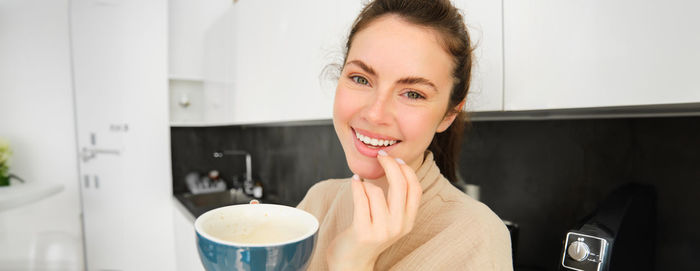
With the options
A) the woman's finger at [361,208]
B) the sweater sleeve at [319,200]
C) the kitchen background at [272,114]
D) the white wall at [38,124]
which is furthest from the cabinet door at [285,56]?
the white wall at [38,124]

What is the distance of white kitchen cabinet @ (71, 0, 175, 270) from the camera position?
83.7 inches

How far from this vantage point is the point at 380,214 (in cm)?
37

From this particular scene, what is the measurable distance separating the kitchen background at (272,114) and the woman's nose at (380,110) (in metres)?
0.24

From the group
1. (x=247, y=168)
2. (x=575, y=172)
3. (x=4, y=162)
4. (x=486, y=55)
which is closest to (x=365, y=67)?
(x=486, y=55)

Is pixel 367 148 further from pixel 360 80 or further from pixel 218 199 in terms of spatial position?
pixel 218 199

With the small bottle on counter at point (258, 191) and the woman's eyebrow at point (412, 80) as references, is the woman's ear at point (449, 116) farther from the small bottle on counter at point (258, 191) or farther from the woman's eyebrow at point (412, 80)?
the small bottle on counter at point (258, 191)

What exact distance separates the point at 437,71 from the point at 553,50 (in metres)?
0.20

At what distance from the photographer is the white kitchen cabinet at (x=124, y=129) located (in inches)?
83.7

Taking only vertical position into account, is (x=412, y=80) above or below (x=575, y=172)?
above

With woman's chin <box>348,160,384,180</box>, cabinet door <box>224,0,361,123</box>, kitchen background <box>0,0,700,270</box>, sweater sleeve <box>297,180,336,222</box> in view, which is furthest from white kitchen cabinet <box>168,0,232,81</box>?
woman's chin <box>348,160,384,180</box>

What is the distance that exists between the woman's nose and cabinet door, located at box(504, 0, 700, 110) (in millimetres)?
255

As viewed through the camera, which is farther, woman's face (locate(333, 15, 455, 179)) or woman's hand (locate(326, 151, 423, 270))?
woman's face (locate(333, 15, 455, 179))

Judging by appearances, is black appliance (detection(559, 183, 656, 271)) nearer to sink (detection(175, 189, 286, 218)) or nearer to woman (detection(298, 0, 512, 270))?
woman (detection(298, 0, 512, 270))

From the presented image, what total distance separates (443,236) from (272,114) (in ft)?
3.55
